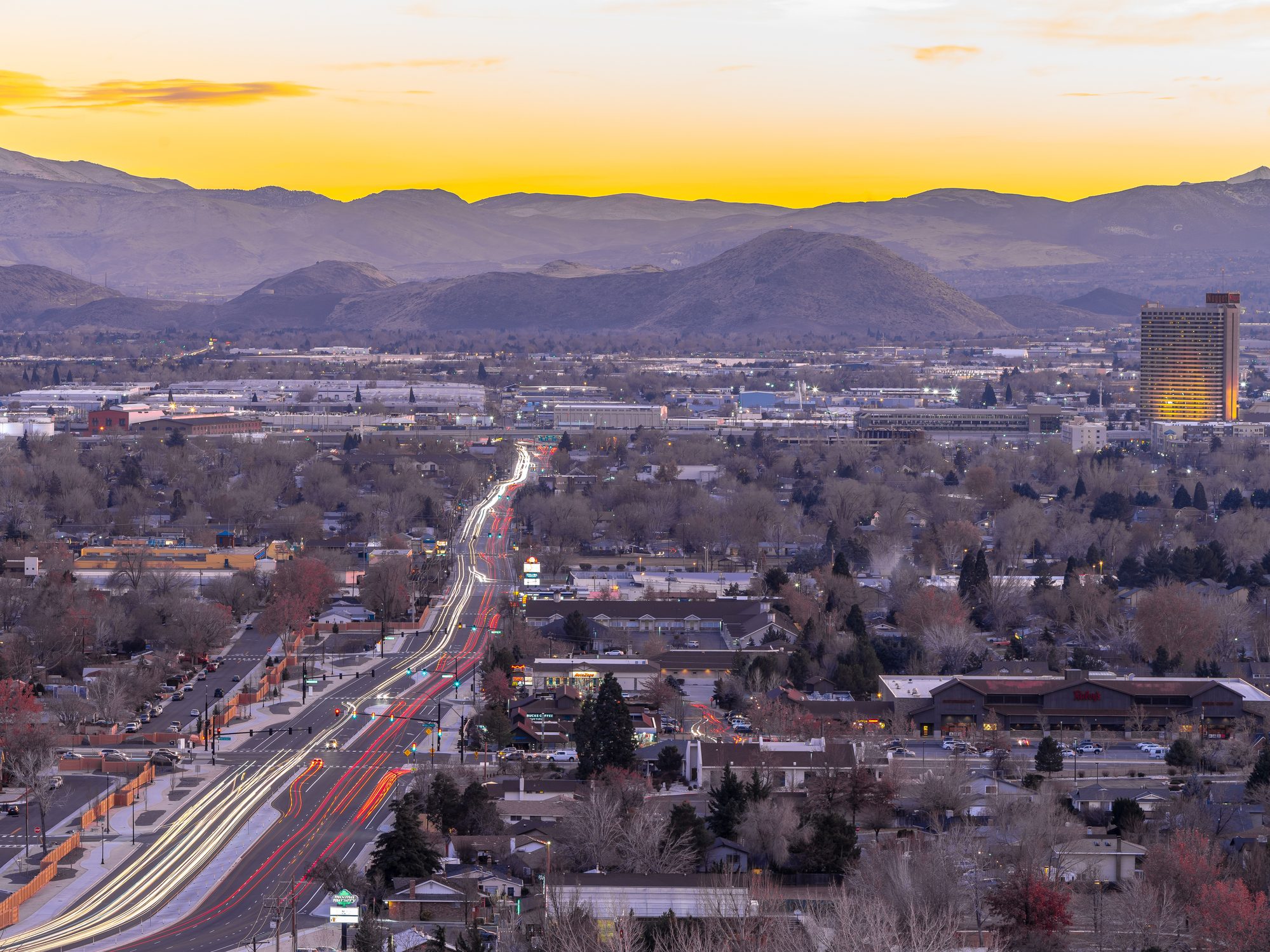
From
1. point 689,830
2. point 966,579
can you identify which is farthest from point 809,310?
point 689,830

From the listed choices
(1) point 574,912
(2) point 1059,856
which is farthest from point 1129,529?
(1) point 574,912

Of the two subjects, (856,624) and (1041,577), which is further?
(1041,577)

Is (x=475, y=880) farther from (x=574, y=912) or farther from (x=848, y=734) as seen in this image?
(x=848, y=734)

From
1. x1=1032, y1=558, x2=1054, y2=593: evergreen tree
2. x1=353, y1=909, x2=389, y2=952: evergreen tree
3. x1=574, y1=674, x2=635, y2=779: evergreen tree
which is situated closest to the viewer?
x1=353, y1=909, x2=389, y2=952: evergreen tree

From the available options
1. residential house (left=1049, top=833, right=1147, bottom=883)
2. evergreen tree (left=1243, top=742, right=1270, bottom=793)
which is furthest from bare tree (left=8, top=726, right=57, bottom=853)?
evergreen tree (left=1243, top=742, right=1270, bottom=793)

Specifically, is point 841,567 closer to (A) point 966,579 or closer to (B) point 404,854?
(A) point 966,579

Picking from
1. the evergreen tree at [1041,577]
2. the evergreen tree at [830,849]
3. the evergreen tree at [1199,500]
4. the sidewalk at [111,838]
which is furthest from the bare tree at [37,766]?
the evergreen tree at [1199,500]

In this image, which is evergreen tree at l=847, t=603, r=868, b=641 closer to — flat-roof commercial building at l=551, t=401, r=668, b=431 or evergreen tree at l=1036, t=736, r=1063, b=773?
evergreen tree at l=1036, t=736, r=1063, b=773
